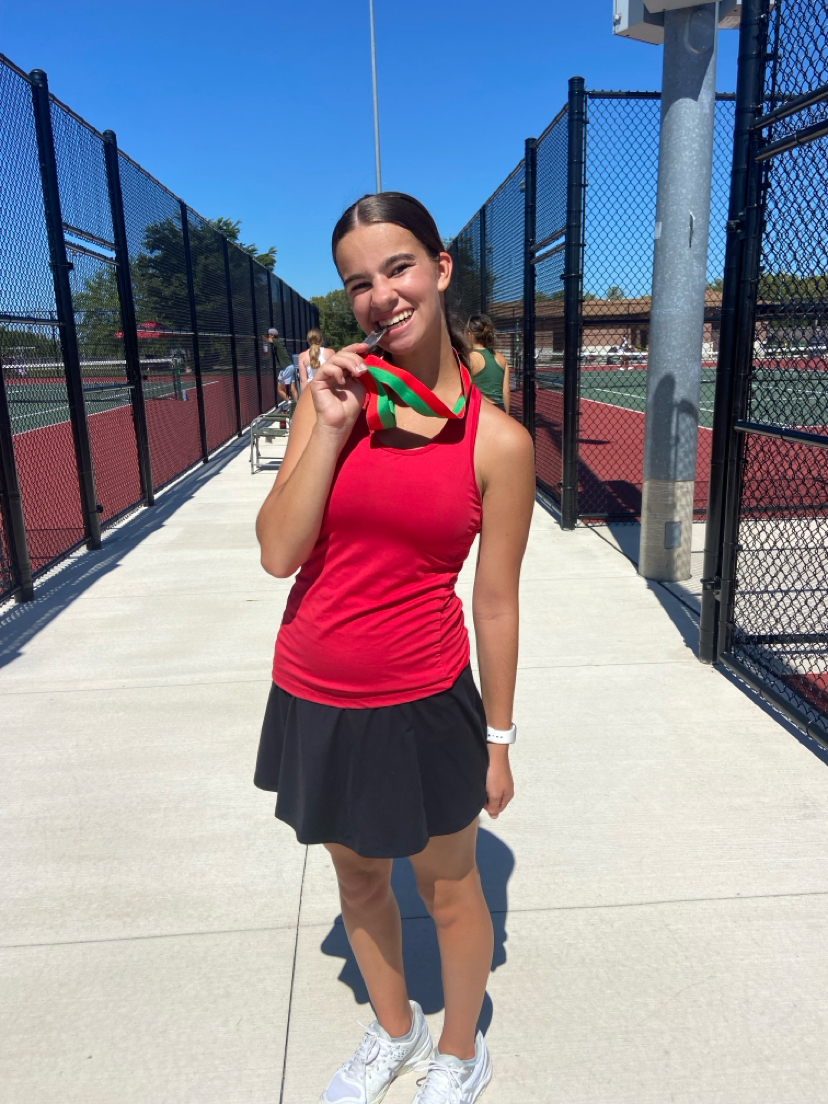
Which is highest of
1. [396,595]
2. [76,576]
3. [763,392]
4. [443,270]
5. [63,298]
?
[63,298]

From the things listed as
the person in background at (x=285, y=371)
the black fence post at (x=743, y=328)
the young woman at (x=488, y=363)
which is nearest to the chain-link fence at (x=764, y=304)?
the black fence post at (x=743, y=328)

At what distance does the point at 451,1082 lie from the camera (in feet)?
5.87

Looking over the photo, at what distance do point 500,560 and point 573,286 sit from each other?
18.3 ft

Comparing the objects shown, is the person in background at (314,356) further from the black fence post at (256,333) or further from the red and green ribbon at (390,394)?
the black fence post at (256,333)

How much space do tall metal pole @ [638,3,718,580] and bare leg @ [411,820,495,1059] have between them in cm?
401

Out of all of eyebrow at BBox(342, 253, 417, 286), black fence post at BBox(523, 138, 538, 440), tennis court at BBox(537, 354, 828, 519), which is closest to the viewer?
eyebrow at BBox(342, 253, 417, 286)

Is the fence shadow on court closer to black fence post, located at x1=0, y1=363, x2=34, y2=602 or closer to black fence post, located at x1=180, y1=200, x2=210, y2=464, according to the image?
black fence post, located at x1=0, y1=363, x2=34, y2=602

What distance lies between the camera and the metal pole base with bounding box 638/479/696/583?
5359 millimetres

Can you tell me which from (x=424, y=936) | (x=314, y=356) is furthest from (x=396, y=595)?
(x=424, y=936)

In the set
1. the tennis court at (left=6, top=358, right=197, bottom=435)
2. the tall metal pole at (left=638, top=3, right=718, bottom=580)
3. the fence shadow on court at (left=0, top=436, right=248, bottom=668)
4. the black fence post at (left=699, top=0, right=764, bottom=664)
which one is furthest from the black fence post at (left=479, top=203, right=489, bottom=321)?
the black fence post at (left=699, top=0, right=764, bottom=664)

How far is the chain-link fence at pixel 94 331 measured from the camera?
549 cm

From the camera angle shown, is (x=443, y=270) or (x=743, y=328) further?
(x=743, y=328)

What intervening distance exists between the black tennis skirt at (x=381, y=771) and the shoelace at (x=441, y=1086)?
584 millimetres

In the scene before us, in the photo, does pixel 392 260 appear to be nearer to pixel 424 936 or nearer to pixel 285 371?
pixel 424 936
